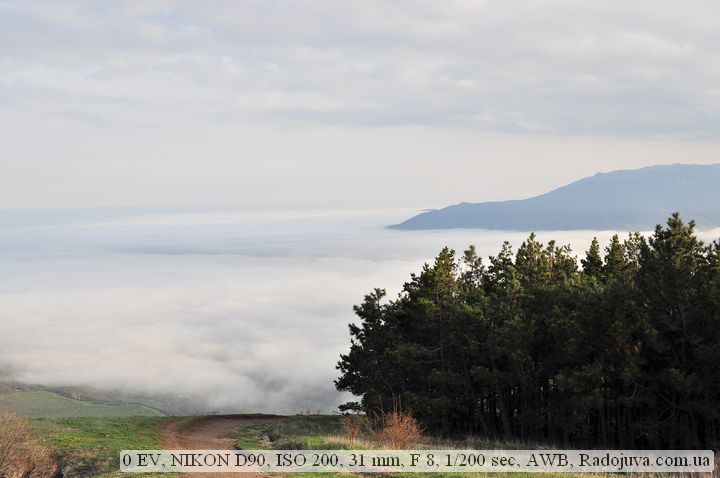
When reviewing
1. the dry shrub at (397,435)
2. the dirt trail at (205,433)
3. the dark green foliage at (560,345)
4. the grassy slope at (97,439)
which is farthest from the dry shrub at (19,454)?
the dark green foliage at (560,345)

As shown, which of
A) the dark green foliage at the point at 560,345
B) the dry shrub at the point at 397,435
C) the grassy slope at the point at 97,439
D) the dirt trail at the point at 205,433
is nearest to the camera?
the grassy slope at the point at 97,439

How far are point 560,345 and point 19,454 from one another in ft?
94.3

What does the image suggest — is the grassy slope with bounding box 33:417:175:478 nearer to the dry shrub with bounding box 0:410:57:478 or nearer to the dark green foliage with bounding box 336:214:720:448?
the dry shrub with bounding box 0:410:57:478

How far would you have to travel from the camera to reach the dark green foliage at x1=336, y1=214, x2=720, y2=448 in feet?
112

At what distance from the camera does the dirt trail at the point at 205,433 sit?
95.8 ft

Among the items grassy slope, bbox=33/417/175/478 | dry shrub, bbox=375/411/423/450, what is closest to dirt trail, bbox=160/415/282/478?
grassy slope, bbox=33/417/175/478

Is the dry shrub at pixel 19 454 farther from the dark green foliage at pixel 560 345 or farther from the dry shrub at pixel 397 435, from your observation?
the dark green foliage at pixel 560 345

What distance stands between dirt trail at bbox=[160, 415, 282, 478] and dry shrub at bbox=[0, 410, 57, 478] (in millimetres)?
4987

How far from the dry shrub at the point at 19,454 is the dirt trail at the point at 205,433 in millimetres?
4987

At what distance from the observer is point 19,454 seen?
967 inches

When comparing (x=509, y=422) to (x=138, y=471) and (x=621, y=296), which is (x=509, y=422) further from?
(x=138, y=471)

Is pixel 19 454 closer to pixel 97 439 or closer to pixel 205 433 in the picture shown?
pixel 97 439

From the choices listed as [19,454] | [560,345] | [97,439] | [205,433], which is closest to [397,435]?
[205,433]

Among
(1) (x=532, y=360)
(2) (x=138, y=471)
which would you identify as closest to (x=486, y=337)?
Answer: (1) (x=532, y=360)
